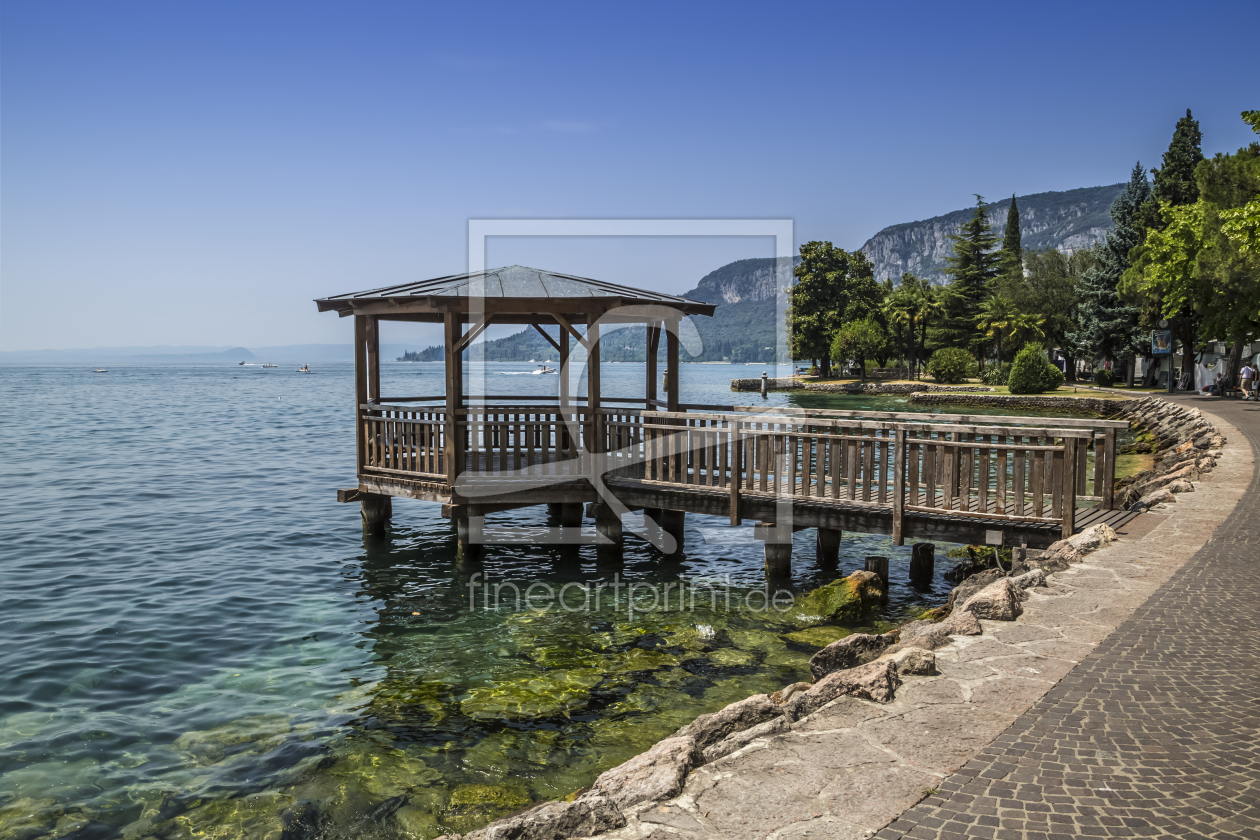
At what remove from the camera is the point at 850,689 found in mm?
5812

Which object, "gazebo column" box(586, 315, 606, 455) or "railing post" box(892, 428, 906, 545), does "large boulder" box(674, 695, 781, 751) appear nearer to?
"railing post" box(892, 428, 906, 545)

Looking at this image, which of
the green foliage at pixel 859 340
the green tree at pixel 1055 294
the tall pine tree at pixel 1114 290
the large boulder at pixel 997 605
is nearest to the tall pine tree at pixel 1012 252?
the green tree at pixel 1055 294

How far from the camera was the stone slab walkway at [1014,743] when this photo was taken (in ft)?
13.4

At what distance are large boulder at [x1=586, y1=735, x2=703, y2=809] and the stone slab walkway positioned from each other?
8cm

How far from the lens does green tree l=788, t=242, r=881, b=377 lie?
88.5 m

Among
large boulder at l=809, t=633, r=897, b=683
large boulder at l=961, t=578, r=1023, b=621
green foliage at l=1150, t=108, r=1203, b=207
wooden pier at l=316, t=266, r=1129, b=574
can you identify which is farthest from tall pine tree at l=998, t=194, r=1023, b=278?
large boulder at l=809, t=633, r=897, b=683

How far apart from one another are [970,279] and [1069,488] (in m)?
80.8

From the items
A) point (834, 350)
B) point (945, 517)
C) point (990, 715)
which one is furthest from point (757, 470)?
point (834, 350)

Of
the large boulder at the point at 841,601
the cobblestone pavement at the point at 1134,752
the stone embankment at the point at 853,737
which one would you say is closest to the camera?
the cobblestone pavement at the point at 1134,752

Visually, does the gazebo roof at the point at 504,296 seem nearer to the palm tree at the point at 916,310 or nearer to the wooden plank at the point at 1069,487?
the wooden plank at the point at 1069,487

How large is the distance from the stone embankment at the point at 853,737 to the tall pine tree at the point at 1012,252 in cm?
8502

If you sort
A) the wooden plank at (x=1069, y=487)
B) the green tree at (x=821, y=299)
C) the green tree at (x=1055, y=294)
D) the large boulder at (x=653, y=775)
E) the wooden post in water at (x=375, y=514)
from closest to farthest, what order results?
the large boulder at (x=653, y=775) < the wooden plank at (x=1069, y=487) < the wooden post in water at (x=375, y=514) < the green tree at (x=1055, y=294) < the green tree at (x=821, y=299)

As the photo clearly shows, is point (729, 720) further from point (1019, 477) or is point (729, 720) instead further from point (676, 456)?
point (676, 456)

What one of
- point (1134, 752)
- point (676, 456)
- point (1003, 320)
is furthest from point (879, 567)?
point (1003, 320)
